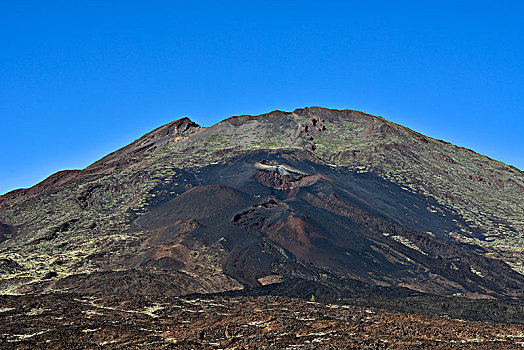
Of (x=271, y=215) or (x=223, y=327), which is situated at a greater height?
(x=271, y=215)

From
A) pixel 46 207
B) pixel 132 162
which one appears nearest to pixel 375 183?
pixel 132 162

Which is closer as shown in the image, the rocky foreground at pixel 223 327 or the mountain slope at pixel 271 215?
the rocky foreground at pixel 223 327

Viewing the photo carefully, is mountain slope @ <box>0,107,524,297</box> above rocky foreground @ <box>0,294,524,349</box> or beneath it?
above

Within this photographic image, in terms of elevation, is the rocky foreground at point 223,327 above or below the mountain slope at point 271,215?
below

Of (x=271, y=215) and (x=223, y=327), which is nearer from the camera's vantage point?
(x=223, y=327)

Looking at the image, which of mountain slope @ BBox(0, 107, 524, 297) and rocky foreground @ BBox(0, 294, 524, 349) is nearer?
rocky foreground @ BBox(0, 294, 524, 349)
